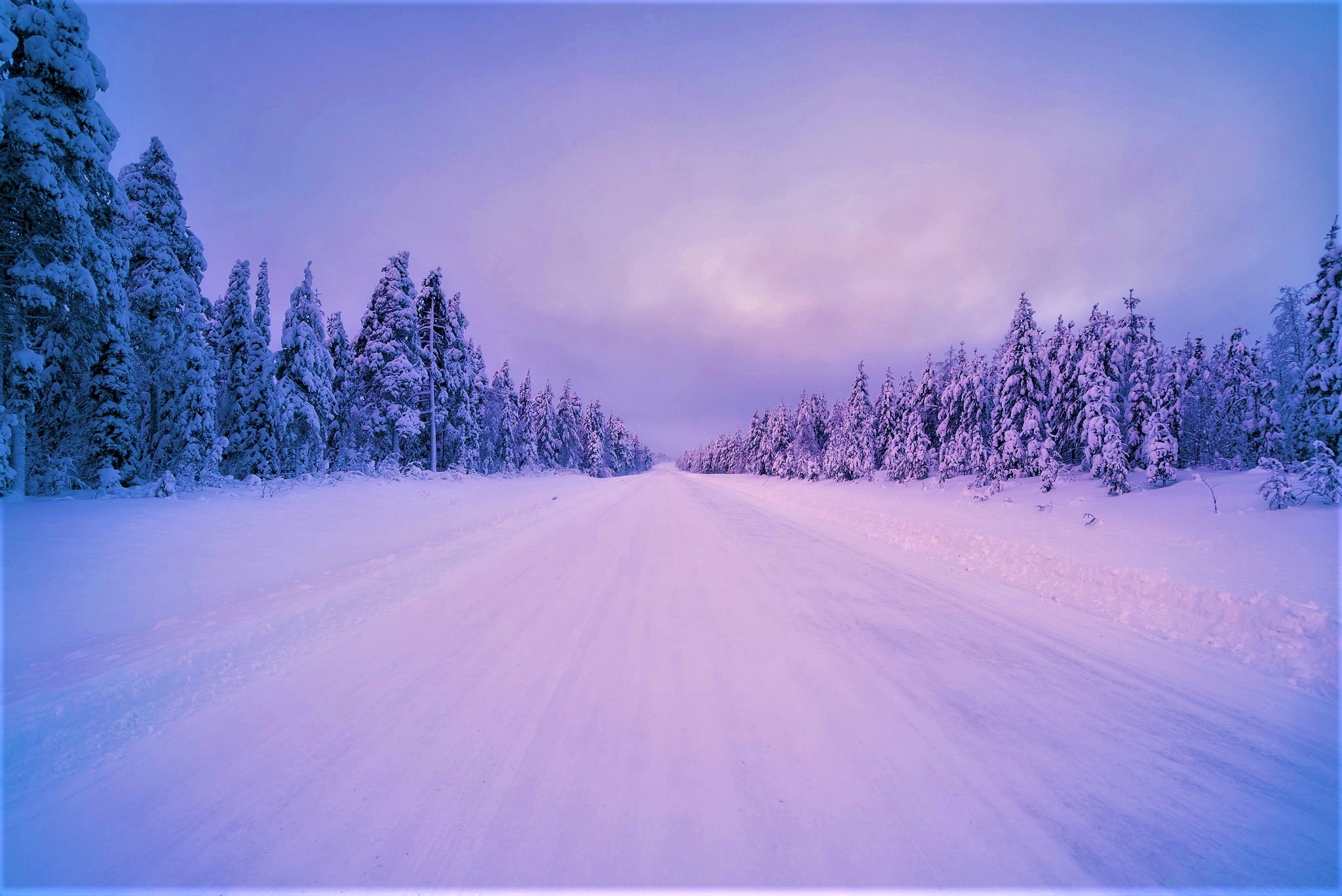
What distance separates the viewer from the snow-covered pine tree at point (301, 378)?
A: 23.9 m

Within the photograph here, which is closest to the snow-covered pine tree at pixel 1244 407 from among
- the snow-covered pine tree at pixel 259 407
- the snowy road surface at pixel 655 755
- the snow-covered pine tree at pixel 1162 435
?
the snow-covered pine tree at pixel 1162 435

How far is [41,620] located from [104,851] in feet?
16.9

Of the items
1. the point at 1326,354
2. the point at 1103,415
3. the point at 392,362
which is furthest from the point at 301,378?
the point at 1103,415

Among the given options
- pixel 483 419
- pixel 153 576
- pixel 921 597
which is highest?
pixel 483 419

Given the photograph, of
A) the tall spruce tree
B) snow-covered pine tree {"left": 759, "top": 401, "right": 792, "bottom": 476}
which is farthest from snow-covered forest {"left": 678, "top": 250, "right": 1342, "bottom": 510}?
the tall spruce tree

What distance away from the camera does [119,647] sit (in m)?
4.59

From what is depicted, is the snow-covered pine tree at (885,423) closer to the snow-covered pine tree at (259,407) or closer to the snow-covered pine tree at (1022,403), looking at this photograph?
the snow-covered pine tree at (1022,403)

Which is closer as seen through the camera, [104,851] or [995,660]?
[104,851]

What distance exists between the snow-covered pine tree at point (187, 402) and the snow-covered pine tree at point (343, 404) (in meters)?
11.4

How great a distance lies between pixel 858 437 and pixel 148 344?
5000cm

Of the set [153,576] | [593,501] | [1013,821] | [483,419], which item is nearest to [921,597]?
[1013,821]

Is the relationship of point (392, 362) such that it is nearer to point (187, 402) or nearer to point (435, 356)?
point (435, 356)

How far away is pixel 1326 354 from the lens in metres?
14.5

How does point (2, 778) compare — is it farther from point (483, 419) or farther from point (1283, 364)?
point (1283, 364)
